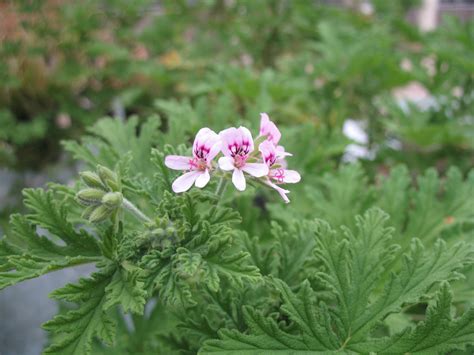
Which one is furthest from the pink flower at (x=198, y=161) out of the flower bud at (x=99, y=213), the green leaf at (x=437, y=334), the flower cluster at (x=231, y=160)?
the green leaf at (x=437, y=334)

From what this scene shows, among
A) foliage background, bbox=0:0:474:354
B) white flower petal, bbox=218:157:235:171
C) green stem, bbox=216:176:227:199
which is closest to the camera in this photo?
white flower petal, bbox=218:157:235:171

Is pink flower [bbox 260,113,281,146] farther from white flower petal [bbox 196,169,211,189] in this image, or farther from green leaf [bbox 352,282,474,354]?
green leaf [bbox 352,282,474,354]

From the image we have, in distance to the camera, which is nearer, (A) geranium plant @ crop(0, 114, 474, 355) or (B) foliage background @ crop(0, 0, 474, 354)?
(A) geranium plant @ crop(0, 114, 474, 355)

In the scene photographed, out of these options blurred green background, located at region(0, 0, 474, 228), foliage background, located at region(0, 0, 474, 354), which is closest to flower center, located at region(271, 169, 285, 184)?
foliage background, located at region(0, 0, 474, 354)

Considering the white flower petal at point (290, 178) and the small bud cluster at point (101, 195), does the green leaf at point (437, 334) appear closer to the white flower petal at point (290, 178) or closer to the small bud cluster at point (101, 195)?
the white flower petal at point (290, 178)

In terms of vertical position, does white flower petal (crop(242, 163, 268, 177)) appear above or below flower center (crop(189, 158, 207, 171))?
above

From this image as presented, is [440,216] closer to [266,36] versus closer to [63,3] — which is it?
[266,36]

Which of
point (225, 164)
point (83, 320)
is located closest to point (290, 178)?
point (225, 164)
